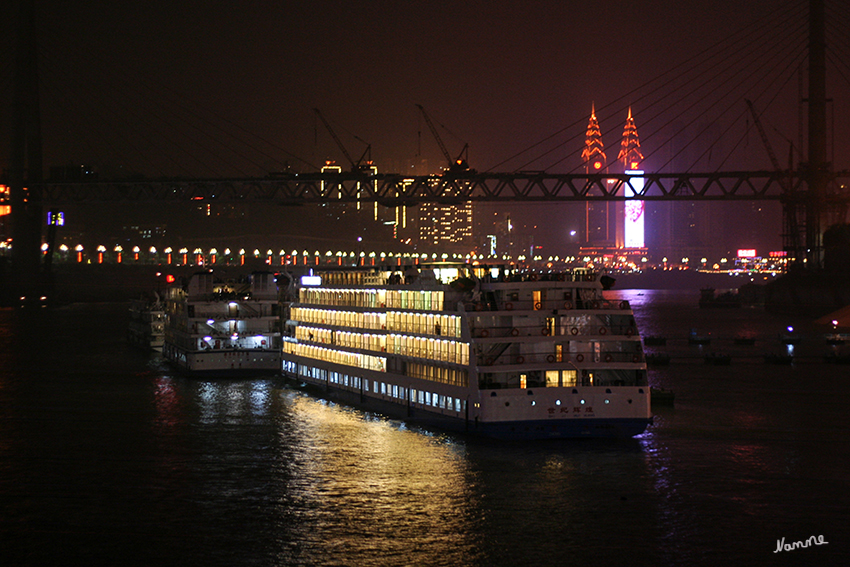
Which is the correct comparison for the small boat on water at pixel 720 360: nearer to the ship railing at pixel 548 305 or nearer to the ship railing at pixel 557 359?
the ship railing at pixel 548 305

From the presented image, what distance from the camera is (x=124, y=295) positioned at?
18288 centimetres

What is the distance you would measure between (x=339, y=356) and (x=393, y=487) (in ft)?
53.9

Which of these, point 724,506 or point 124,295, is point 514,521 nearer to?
point 724,506

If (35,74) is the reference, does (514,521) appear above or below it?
below

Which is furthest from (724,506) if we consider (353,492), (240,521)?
(240,521)

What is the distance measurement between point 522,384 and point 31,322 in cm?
8520

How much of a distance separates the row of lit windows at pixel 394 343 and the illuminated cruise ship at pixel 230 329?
654 cm

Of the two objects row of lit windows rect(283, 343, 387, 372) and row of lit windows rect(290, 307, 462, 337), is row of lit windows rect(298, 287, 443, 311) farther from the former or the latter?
row of lit windows rect(283, 343, 387, 372)

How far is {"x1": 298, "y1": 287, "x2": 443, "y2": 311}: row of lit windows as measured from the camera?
36.8 metres

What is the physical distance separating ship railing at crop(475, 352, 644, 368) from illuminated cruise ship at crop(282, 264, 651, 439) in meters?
0.04

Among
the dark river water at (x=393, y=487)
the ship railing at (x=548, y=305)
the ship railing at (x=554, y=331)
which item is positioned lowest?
the dark river water at (x=393, y=487)

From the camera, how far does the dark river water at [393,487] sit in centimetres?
2395

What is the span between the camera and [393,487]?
95.7 ft

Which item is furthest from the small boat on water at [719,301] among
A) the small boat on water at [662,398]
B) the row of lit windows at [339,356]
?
the row of lit windows at [339,356]
